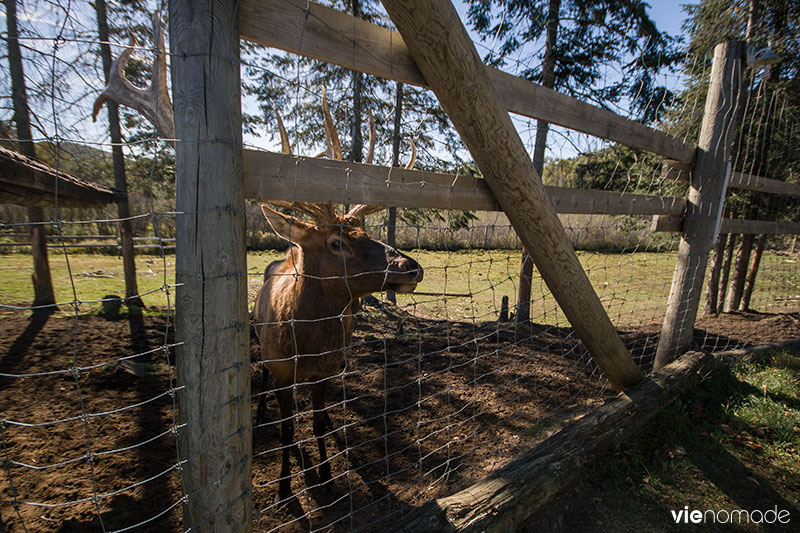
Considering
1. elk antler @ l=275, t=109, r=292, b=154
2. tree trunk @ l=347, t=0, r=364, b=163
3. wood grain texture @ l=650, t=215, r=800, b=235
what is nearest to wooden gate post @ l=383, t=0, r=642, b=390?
elk antler @ l=275, t=109, r=292, b=154

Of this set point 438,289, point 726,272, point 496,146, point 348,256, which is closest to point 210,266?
point 348,256

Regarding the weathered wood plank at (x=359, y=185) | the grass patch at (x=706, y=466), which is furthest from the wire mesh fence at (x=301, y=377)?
the grass patch at (x=706, y=466)

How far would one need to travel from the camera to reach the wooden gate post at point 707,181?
4004 millimetres

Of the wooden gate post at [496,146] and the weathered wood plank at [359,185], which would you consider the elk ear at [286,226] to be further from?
the wooden gate post at [496,146]

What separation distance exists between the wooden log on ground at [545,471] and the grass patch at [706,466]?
215mm

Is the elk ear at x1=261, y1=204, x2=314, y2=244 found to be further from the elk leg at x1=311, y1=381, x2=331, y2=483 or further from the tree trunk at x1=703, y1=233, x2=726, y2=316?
the tree trunk at x1=703, y1=233, x2=726, y2=316

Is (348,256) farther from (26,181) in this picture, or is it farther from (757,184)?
(757,184)

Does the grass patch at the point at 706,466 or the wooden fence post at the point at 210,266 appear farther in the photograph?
the grass patch at the point at 706,466

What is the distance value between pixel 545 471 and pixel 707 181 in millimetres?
3647

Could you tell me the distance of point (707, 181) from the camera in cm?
401

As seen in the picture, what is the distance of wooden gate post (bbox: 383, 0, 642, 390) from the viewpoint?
180cm

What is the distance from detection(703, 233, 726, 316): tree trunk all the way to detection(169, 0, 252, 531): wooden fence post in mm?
10128

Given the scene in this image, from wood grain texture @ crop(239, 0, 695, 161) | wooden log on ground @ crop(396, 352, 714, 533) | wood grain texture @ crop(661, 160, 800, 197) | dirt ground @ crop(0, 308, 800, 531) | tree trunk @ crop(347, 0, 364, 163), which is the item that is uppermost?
tree trunk @ crop(347, 0, 364, 163)

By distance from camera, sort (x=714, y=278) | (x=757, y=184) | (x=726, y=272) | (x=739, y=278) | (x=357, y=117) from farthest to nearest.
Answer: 1. (x=726, y=272)
2. (x=739, y=278)
3. (x=714, y=278)
4. (x=357, y=117)
5. (x=757, y=184)
